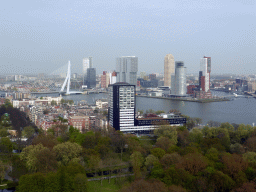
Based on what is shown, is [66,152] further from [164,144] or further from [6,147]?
[164,144]

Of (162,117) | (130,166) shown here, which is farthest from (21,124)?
(130,166)

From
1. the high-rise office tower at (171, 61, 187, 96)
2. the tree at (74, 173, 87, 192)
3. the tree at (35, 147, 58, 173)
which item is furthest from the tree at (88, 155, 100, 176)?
the high-rise office tower at (171, 61, 187, 96)

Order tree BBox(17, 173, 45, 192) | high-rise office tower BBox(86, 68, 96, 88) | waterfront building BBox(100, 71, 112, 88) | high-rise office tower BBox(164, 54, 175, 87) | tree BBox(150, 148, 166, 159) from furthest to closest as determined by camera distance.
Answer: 1. high-rise office tower BBox(86, 68, 96, 88)
2. high-rise office tower BBox(164, 54, 175, 87)
3. waterfront building BBox(100, 71, 112, 88)
4. tree BBox(150, 148, 166, 159)
5. tree BBox(17, 173, 45, 192)

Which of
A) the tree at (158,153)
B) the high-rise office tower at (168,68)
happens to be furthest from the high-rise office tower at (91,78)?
the tree at (158,153)

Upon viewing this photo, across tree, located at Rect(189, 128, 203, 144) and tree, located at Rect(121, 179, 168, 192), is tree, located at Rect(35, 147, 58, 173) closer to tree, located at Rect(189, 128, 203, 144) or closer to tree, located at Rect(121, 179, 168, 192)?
tree, located at Rect(121, 179, 168, 192)

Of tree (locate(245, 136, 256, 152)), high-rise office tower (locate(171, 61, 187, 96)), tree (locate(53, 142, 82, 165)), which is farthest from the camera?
high-rise office tower (locate(171, 61, 187, 96))

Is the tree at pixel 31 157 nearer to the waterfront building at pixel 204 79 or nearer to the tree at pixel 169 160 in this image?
the tree at pixel 169 160
